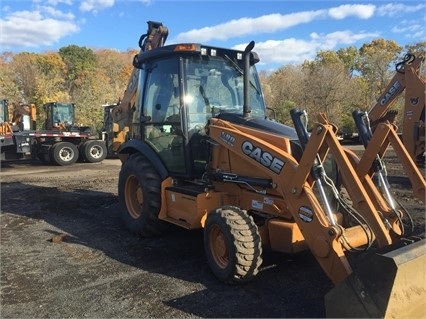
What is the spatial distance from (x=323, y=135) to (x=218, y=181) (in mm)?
1672

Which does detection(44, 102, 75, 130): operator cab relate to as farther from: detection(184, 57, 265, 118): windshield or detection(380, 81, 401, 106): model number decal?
detection(184, 57, 265, 118): windshield

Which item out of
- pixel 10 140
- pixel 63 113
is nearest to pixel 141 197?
pixel 10 140

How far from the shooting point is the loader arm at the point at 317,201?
136 inches

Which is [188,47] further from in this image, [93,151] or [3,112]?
[3,112]

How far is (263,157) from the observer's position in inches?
167

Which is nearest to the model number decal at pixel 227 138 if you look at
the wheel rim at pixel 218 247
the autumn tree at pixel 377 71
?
the wheel rim at pixel 218 247

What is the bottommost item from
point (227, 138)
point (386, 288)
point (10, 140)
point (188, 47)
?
point (386, 288)

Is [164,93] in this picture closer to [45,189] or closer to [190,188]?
[190,188]

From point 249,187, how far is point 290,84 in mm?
24317

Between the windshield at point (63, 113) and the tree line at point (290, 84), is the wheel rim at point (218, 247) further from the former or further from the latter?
the windshield at point (63, 113)

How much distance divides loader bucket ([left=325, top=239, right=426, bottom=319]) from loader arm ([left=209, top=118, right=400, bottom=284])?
1.10 feet

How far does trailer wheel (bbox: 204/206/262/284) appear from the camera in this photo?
155 inches

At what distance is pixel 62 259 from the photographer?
5.17 m

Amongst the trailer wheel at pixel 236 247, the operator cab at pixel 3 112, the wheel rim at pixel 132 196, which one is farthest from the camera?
the operator cab at pixel 3 112
